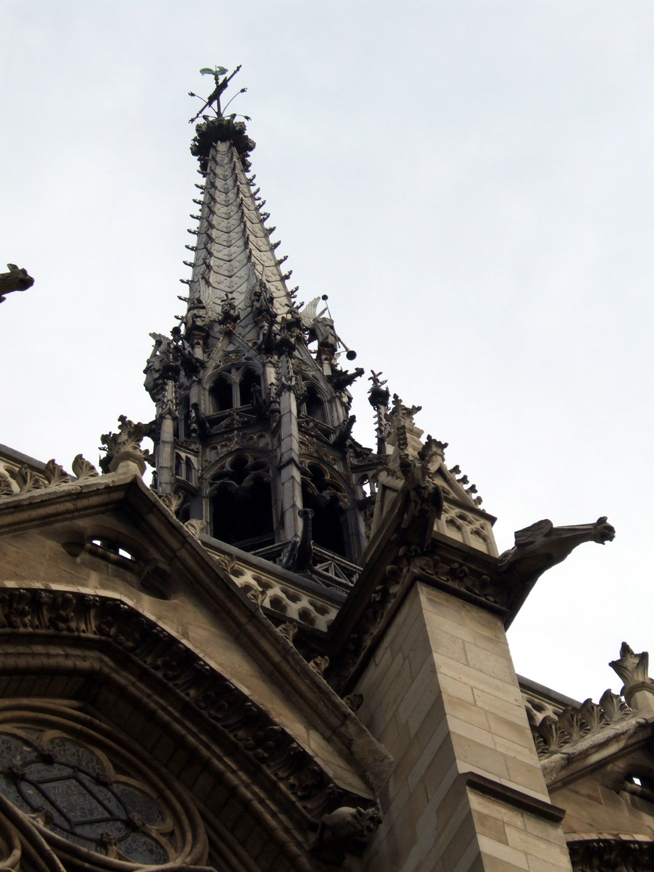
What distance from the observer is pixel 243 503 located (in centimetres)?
2150

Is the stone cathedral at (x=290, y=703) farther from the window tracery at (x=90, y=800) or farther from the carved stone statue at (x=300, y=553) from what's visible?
the carved stone statue at (x=300, y=553)

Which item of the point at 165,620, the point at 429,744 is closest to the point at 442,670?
the point at 429,744

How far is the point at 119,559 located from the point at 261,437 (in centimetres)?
1107

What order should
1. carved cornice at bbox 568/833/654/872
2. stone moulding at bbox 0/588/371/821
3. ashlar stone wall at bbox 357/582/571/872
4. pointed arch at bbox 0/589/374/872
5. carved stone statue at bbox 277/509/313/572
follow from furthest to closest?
1. carved stone statue at bbox 277/509/313/572
2. carved cornice at bbox 568/833/654/872
3. stone moulding at bbox 0/588/371/821
4. pointed arch at bbox 0/589/374/872
5. ashlar stone wall at bbox 357/582/571/872

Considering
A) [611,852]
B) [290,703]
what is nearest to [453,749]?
[290,703]

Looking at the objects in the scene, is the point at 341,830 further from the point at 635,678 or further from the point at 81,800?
Answer: the point at 635,678

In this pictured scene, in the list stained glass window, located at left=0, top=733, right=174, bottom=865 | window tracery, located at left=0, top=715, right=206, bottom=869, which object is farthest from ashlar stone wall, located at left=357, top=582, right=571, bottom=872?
stained glass window, located at left=0, top=733, right=174, bottom=865

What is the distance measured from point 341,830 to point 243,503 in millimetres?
11830

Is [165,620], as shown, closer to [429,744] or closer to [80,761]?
[80,761]

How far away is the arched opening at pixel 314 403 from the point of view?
24.6m

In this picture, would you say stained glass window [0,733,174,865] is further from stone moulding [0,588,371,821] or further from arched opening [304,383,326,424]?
arched opening [304,383,326,424]

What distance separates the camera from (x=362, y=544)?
20.5 metres

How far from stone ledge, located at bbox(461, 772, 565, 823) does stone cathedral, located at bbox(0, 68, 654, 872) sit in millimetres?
12

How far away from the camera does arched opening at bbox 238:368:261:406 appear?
24.7 meters
